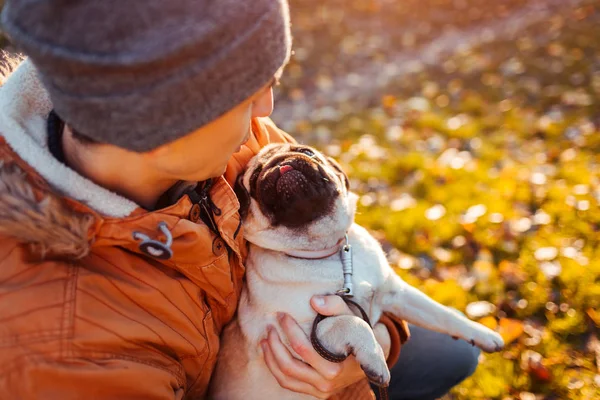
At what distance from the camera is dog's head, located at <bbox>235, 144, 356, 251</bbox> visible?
6.48 ft

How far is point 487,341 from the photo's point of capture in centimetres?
231

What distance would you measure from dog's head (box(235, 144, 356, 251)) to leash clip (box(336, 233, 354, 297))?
62mm

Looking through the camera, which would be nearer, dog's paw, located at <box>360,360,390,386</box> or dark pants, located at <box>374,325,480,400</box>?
dog's paw, located at <box>360,360,390,386</box>

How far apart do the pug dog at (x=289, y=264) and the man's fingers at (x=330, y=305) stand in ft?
0.10

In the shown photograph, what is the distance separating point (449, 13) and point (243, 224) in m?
6.77

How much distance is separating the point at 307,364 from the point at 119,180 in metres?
0.89

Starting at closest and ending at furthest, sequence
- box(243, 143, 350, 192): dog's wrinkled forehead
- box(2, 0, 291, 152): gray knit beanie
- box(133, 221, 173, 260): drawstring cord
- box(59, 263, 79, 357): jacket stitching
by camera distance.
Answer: box(2, 0, 291, 152): gray knit beanie, box(59, 263, 79, 357): jacket stitching, box(133, 221, 173, 260): drawstring cord, box(243, 143, 350, 192): dog's wrinkled forehead

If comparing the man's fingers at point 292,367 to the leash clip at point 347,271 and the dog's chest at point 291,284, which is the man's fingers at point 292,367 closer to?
the dog's chest at point 291,284

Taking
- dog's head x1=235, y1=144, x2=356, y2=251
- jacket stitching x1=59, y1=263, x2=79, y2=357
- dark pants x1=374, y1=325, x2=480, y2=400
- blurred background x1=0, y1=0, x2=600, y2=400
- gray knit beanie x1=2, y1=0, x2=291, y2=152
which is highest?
gray knit beanie x1=2, y1=0, x2=291, y2=152

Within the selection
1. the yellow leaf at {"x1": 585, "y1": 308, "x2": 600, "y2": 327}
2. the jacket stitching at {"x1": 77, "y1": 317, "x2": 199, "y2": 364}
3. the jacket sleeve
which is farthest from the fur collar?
the yellow leaf at {"x1": 585, "y1": 308, "x2": 600, "y2": 327}

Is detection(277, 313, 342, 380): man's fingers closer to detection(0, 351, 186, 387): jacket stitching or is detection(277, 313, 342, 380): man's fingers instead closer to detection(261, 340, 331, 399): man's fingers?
detection(261, 340, 331, 399): man's fingers

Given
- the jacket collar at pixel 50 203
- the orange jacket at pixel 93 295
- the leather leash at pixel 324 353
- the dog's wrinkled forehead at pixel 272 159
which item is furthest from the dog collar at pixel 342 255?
the jacket collar at pixel 50 203

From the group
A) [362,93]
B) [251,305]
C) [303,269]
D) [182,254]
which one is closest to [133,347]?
[182,254]

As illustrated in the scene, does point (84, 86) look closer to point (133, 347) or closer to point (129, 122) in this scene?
point (129, 122)
